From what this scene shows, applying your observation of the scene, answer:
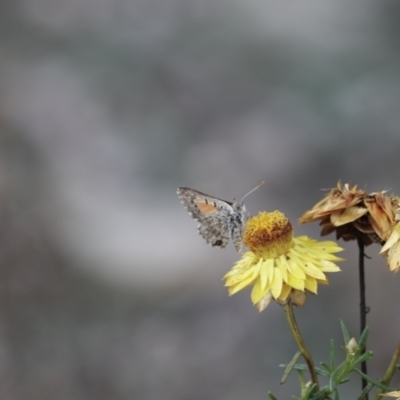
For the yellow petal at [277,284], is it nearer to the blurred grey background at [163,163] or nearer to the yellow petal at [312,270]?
the yellow petal at [312,270]

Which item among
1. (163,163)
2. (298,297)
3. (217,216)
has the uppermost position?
(163,163)

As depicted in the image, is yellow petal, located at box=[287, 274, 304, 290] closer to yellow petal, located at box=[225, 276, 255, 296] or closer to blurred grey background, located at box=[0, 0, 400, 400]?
yellow petal, located at box=[225, 276, 255, 296]

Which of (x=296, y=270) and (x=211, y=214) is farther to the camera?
(x=211, y=214)

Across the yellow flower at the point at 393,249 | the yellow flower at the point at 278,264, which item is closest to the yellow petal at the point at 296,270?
the yellow flower at the point at 278,264

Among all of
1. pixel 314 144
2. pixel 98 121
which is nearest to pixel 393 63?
pixel 314 144

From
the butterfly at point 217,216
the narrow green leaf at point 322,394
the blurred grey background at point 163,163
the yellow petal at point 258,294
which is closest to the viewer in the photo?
the narrow green leaf at point 322,394

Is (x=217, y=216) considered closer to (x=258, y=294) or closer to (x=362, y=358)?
(x=258, y=294)

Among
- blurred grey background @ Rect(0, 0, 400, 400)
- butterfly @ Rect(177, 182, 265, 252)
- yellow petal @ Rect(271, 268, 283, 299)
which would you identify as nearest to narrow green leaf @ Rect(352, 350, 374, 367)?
yellow petal @ Rect(271, 268, 283, 299)

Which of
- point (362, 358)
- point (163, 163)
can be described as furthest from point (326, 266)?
point (163, 163)
